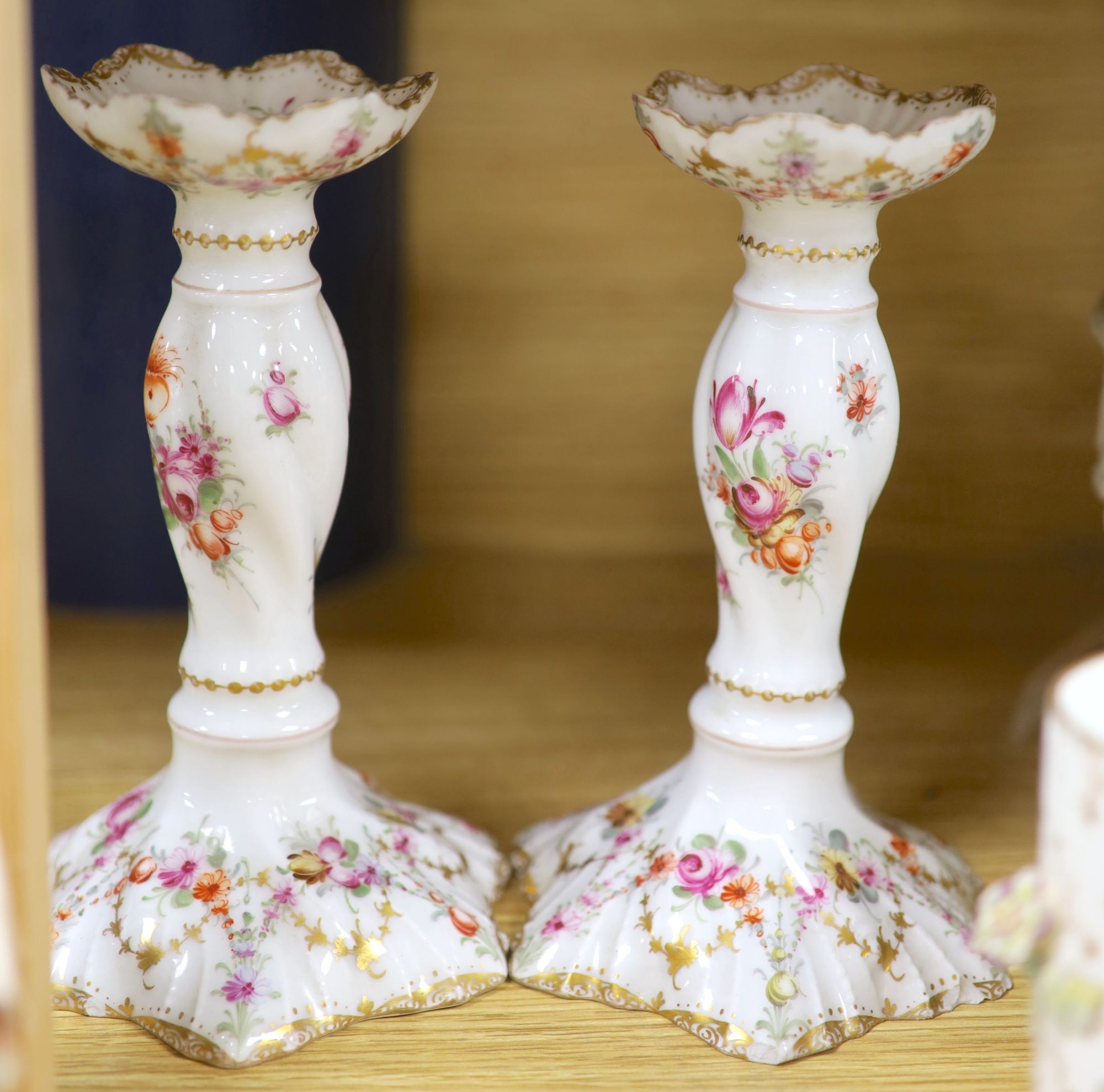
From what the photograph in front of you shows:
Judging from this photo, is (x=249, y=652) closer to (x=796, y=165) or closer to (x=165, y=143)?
(x=165, y=143)

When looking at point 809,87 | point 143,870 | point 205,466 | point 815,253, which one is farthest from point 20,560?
point 809,87

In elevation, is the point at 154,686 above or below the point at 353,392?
below

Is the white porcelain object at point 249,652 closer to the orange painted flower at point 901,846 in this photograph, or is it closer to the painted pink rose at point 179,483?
the painted pink rose at point 179,483

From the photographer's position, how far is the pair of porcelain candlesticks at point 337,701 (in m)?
0.97

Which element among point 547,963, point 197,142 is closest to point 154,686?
point 547,963

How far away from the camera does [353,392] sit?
5.26 ft

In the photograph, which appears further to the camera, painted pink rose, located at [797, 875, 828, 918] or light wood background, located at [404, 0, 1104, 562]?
light wood background, located at [404, 0, 1104, 562]

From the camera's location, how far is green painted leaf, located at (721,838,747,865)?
1.06 m

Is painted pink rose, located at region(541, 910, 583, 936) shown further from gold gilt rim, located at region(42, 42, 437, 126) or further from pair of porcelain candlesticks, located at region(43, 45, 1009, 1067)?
gold gilt rim, located at region(42, 42, 437, 126)

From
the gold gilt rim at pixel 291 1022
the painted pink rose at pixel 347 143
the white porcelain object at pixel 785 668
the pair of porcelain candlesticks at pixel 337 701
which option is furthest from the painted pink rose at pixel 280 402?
the gold gilt rim at pixel 291 1022

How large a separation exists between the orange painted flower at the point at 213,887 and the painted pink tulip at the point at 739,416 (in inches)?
16.9

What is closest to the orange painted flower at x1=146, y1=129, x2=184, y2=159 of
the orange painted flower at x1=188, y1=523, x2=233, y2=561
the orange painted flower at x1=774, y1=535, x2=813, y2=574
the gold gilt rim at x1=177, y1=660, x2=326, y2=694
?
the orange painted flower at x1=188, y1=523, x2=233, y2=561

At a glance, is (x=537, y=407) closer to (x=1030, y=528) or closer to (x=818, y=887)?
(x=1030, y=528)

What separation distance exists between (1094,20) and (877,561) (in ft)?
1.97
